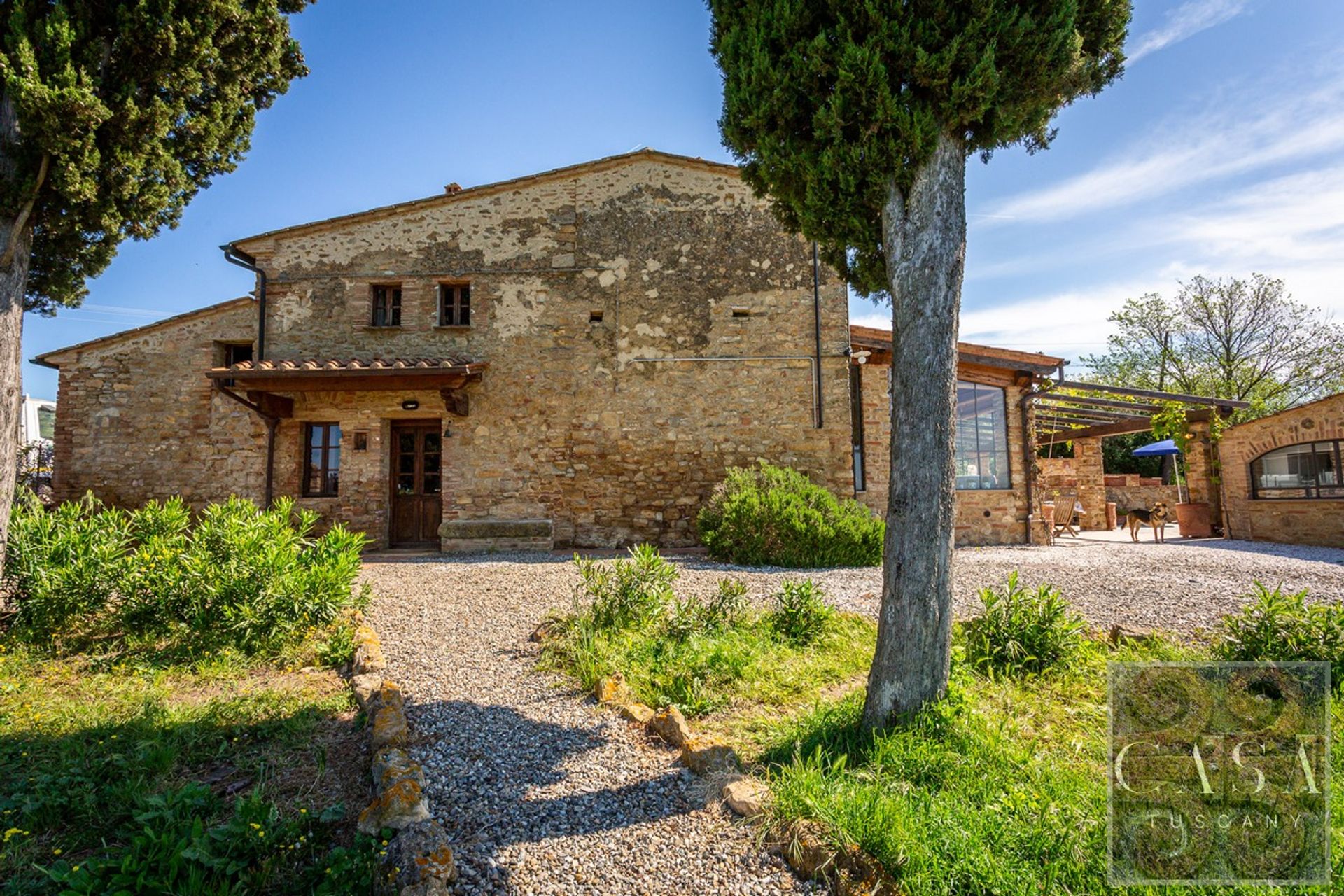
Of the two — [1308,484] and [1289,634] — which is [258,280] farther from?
[1308,484]

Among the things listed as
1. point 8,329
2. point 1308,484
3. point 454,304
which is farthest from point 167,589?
point 1308,484

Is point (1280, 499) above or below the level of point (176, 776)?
above

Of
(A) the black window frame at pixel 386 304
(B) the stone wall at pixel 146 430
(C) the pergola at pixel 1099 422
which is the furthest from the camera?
(C) the pergola at pixel 1099 422

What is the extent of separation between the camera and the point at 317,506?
10.6 metres

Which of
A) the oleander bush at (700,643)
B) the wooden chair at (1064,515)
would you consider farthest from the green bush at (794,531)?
the wooden chair at (1064,515)

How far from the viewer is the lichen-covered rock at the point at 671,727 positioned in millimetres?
2973

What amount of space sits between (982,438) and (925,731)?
33.2 ft

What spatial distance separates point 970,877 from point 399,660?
371 cm

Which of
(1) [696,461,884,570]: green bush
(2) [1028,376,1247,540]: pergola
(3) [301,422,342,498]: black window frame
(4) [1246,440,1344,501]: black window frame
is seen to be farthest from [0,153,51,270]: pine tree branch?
(4) [1246,440,1344,501]: black window frame

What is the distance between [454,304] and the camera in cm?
1120

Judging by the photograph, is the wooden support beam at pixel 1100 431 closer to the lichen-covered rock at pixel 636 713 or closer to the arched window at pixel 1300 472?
the arched window at pixel 1300 472

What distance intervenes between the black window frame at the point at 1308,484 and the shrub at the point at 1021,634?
33.9 feet

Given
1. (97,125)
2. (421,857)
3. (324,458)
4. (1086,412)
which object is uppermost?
(97,125)

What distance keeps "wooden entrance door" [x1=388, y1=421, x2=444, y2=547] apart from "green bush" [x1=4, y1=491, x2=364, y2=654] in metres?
6.19
